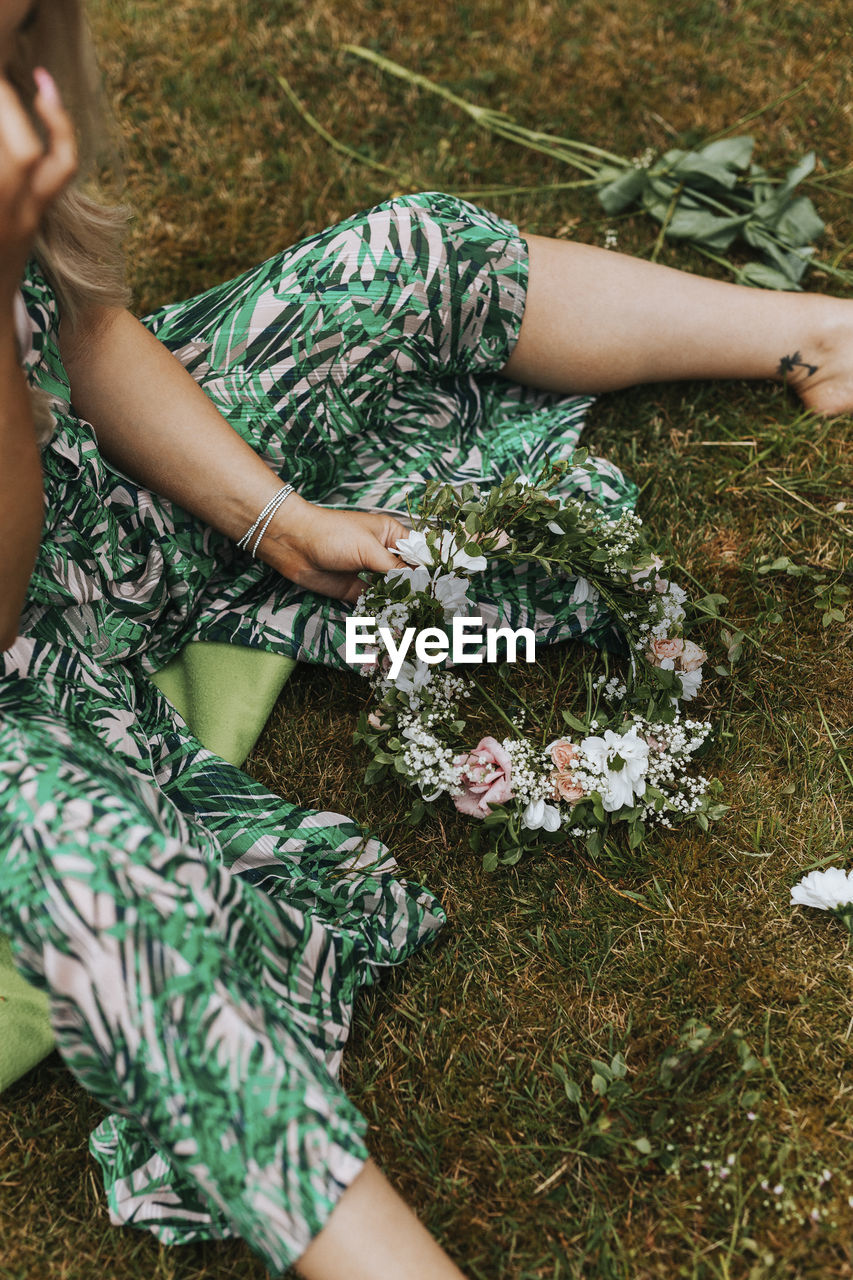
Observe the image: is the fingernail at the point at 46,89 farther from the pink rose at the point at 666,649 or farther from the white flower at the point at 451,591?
the pink rose at the point at 666,649

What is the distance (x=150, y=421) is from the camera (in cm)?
162

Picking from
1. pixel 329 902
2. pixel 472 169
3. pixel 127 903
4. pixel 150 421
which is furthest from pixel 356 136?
pixel 127 903

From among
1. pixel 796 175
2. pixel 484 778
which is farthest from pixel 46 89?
pixel 796 175

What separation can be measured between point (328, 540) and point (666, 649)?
0.63 metres

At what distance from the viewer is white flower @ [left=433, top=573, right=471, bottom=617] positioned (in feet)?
5.22

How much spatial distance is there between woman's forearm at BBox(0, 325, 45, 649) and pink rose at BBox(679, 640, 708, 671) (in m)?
1.08

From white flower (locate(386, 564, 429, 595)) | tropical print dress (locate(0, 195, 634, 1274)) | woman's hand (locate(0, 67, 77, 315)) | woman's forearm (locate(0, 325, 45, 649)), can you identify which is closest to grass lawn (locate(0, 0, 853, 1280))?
tropical print dress (locate(0, 195, 634, 1274))

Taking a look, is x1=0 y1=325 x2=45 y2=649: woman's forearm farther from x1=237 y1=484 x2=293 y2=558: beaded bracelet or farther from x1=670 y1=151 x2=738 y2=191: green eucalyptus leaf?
x1=670 y1=151 x2=738 y2=191: green eucalyptus leaf

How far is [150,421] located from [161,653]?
42 centimetres

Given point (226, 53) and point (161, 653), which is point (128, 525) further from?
point (226, 53)

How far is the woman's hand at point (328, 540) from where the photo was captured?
164 cm

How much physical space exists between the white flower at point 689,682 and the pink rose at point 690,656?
0.03ft

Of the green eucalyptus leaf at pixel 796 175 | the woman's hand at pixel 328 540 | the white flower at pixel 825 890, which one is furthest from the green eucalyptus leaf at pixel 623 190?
the white flower at pixel 825 890

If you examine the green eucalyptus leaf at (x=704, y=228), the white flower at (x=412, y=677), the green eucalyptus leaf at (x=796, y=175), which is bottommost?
the white flower at (x=412, y=677)
